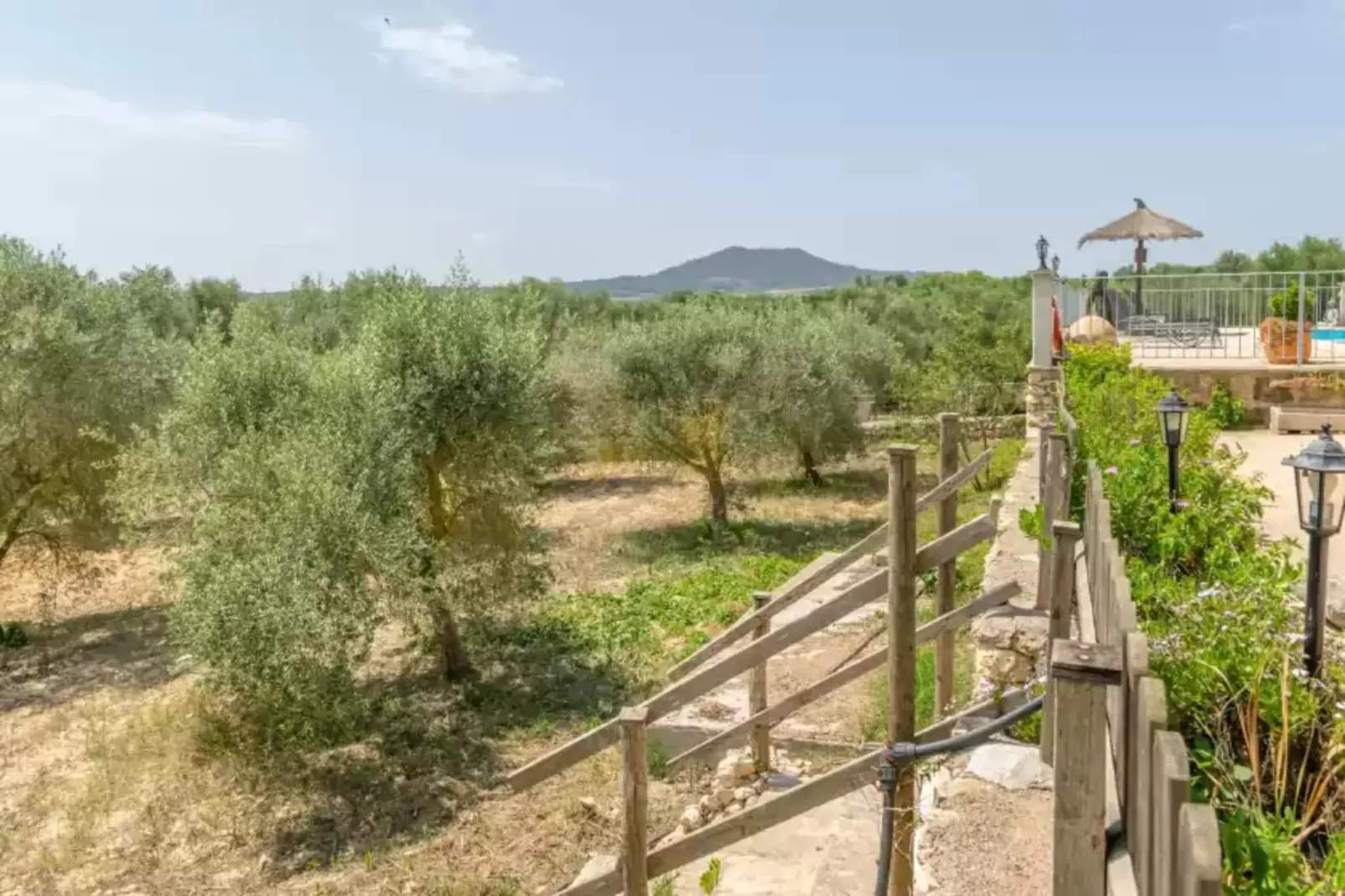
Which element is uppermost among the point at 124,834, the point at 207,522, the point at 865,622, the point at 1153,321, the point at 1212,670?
the point at 1153,321

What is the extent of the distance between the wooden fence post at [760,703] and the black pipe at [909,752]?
4173mm

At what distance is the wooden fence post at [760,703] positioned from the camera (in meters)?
8.22

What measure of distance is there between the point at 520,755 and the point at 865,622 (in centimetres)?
403

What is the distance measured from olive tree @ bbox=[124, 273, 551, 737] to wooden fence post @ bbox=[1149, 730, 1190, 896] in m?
9.48

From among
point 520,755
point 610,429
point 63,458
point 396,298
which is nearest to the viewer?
point 520,755

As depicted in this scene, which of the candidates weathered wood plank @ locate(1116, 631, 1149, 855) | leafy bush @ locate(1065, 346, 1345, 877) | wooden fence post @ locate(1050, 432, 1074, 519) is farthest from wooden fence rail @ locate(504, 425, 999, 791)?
weathered wood plank @ locate(1116, 631, 1149, 855)

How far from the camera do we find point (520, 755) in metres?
10.6

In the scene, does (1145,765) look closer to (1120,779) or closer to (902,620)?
(1120,779)

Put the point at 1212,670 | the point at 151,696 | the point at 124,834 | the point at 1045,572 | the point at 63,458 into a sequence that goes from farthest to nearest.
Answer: the point at 63,458 < the point at 151,696 < the point at 124,834 < the point at 1045,572 < the point at 1212,670

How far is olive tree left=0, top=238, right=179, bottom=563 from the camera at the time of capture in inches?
583

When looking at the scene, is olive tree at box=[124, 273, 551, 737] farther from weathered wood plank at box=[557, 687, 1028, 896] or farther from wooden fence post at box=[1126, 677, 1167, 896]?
wooden fence post at box=[1126, 677, 1167, 896]

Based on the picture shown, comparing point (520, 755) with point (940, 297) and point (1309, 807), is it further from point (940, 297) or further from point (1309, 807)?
point (940, 297)

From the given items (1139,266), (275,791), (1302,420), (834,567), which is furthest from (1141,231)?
(275,791)

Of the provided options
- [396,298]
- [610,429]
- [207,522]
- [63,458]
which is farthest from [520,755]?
[610,429]
